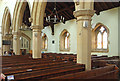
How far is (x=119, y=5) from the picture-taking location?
31.3 feet

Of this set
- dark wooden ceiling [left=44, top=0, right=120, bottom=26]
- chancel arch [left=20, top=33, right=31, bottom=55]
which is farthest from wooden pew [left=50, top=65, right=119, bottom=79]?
chancel arch [left=20, top=33, right=31, bottom=55]

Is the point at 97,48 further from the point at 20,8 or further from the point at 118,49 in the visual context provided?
the point at 20,8

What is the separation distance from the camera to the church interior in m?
3.58

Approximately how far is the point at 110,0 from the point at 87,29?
18.8 ft

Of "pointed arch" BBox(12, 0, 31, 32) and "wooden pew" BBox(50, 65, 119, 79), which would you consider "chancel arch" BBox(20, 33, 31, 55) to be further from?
"wooden pew" BBox(50, 65, 119, 79)

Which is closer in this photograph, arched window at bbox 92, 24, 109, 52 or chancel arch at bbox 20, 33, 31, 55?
arched window at bbox 92, 24, 109, 52

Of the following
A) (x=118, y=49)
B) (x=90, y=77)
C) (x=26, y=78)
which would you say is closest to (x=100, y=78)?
(x=90, y=77)

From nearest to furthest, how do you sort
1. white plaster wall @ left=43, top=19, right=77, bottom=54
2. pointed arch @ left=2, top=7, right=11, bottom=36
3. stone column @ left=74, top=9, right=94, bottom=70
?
stone column @ left=74, top=9, right=94, bottom=70
white plaster wall @ left=43, top=19, right=77, bottom=54
pointed arch @ left=2, top=7, right=11, bottom=36

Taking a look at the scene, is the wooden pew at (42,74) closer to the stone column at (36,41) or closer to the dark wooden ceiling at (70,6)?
the stone column at (36,41)

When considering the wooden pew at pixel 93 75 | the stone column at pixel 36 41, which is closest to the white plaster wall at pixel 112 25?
the stone column at pixel 36 41

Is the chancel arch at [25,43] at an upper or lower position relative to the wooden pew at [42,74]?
upper

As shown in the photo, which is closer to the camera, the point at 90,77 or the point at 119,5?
the point at 90,77

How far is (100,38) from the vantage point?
38.9ft

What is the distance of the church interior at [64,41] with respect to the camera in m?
3.58
